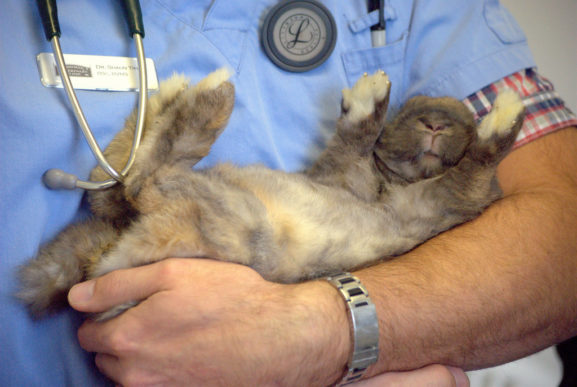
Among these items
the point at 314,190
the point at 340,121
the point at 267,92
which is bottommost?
the point at 314,190

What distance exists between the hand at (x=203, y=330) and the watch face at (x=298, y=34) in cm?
59

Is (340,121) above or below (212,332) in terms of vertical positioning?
above

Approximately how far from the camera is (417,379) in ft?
3.12

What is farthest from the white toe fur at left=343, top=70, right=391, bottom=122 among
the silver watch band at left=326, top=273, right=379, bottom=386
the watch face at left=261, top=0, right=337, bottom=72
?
the silver watch band at left=326, top=273, right=379, bottom=386

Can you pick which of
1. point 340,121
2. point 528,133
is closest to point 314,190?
point 340,121

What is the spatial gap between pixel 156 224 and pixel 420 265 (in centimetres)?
62

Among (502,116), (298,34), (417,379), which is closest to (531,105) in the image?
(502,116)

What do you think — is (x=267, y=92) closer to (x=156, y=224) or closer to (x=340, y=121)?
(x=340, y=121)

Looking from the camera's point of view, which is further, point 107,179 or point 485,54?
point 485,54

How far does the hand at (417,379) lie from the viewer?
3.09 ft

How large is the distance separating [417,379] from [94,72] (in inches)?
38.8

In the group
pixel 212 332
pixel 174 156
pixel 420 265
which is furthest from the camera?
pixel 420 265

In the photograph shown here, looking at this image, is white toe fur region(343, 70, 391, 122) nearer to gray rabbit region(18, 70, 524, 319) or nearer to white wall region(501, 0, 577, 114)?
gray rabbit region(18, 70, 524, 319)

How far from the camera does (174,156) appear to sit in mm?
934
